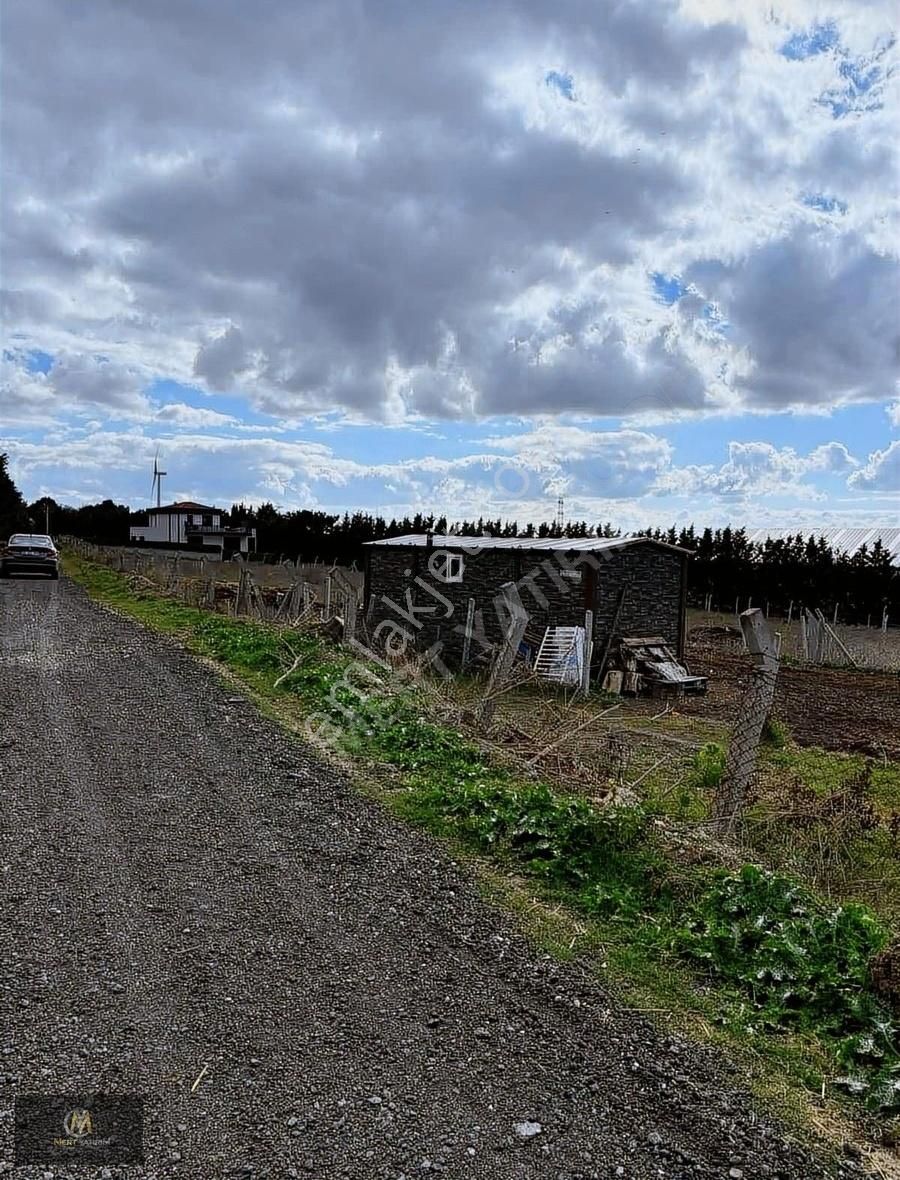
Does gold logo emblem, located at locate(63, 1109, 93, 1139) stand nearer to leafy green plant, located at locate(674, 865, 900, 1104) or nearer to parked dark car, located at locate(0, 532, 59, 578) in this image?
leafy green plant, located at locate(674, 865, 900, 1104)

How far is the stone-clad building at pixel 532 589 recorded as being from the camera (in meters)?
19.0

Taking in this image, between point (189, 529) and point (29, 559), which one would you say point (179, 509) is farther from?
point (29, 559)

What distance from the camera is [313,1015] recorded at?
398cm

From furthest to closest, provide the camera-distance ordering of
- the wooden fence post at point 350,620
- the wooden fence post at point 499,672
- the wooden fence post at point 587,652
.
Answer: the wooden fence post at point 587,652
the wooden fence post at point 350,620
the wooden fence post at point 499,672

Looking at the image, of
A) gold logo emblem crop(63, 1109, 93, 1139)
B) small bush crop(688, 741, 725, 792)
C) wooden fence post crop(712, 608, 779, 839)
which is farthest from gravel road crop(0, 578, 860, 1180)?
small bush crop(688, 741, 725, 792)

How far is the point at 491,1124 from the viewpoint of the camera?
3.29 meters

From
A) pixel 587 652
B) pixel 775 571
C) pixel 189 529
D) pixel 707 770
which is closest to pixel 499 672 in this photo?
pixel 707 770

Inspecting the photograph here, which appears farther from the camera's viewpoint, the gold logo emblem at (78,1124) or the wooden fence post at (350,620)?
the wooden fence post at (350,620)

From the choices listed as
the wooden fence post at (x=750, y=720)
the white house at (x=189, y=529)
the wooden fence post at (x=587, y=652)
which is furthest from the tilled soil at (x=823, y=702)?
the white house at (x=189, y=529)

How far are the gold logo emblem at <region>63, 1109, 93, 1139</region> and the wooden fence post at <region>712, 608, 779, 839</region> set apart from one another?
182 inches

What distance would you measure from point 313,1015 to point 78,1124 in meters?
1.07

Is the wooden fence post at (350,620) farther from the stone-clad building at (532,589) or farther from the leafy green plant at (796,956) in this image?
the leafy green plant at (796,956)

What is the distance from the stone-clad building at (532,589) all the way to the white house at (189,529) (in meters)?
58.4

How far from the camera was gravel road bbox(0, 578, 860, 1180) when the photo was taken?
3172mm
